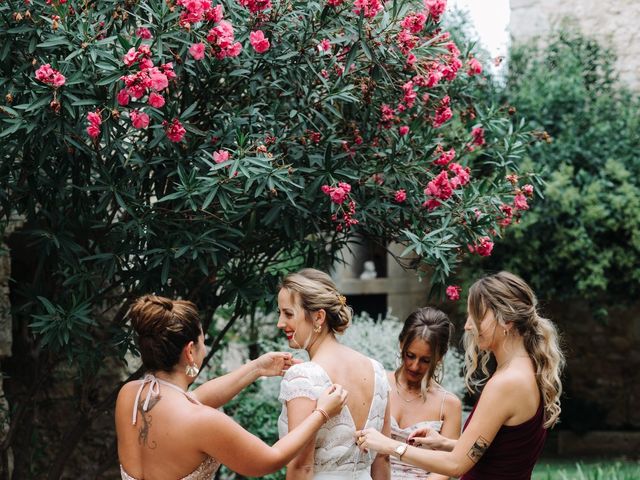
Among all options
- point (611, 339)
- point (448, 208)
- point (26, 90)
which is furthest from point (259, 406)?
point (611, 339)

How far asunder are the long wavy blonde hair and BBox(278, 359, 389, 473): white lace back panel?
482 mm

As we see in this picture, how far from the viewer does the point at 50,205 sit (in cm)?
464

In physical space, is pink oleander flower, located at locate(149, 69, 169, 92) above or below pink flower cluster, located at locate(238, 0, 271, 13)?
below

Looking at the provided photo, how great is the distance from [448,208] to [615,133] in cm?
689

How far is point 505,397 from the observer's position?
3234 mm

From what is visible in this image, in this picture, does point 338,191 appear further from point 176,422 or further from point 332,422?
point 176,422

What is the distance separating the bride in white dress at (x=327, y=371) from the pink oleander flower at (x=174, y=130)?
105 centimetres

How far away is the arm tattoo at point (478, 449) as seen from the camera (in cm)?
325

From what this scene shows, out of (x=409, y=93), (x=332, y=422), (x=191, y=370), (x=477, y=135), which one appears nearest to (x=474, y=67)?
(x=477, y=135)

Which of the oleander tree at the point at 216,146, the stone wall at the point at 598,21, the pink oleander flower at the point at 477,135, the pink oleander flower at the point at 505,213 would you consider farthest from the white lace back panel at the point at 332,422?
the stone wall at the point at 598,21

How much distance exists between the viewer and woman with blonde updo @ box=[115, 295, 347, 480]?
3.03m

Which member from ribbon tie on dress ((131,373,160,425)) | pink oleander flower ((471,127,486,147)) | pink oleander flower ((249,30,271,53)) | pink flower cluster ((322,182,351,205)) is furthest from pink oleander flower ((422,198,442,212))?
ribbon tie on dress ((131,373,160,425))

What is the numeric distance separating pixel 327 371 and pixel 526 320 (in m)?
0.79

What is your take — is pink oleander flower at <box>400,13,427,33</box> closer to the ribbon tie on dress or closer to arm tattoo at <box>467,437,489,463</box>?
arm tattoo at <box>467,437,489,463</box>
